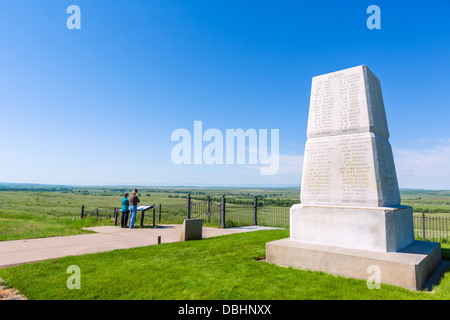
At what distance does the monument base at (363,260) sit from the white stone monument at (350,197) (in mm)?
16

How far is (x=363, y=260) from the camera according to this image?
457cm

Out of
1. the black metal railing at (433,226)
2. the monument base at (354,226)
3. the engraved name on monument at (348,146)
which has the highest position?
the engraved name on monument at (348,146)

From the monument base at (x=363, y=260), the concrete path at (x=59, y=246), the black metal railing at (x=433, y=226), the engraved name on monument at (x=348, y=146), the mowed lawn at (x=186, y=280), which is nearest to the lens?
the mowed lawn at (x=186, y=280)

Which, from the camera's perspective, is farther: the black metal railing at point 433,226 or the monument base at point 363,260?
the black metal railing at point 433,226

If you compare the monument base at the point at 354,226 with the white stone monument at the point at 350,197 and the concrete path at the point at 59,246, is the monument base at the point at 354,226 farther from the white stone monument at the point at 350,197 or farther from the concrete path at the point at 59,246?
the concrete path at the point at 59,246

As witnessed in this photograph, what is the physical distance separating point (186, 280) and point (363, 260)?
3.14 m

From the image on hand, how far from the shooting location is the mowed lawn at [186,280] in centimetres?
390

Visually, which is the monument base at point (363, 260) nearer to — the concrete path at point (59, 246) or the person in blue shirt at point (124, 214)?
the concrete path at point (59, 246)

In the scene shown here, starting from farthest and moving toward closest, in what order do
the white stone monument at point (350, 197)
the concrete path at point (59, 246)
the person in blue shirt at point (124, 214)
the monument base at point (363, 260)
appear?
the person in blue shirt at point (124, 214) < the concrete path at point (59, 246) < the white stone monument at point (350, 197) < the monument base at point (363, 260)

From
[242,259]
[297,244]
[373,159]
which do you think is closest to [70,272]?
[242,259]

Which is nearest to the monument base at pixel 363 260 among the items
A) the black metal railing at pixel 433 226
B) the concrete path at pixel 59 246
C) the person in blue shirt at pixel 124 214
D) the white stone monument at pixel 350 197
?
the white stone monument at pixel 350 197

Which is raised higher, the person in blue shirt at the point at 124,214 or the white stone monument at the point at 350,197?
the white stone monument at the point at 350,197

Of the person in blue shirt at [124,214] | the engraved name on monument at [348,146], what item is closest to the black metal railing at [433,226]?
the engraved name on monument at [348,146]

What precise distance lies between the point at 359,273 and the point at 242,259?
245 centimetres
